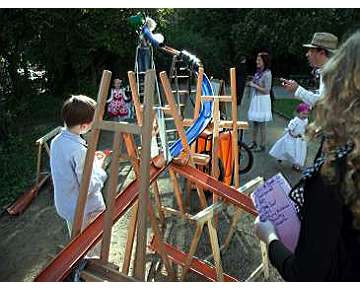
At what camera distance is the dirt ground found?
10.2 feet

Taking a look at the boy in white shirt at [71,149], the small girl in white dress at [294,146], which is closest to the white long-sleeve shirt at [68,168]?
the boy in white shirt at [71,149]

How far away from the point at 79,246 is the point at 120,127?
558 millimetres

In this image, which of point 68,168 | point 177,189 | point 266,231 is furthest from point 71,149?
point 266,231

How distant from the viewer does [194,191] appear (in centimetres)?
440

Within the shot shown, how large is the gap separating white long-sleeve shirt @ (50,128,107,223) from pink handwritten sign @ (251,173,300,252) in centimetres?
118

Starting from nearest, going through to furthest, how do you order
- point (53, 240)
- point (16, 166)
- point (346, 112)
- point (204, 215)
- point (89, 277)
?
point (346, 112)
point (89, 277)
point (204, 215)
point (53, 240)
point (16, 166)

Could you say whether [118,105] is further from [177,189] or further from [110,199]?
[110,199]

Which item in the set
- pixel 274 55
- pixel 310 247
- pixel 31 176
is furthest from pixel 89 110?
pixel 274 55

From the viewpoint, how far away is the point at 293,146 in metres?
5.01

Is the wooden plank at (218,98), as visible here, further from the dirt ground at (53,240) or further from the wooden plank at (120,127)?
the wooden plank at (120,127)

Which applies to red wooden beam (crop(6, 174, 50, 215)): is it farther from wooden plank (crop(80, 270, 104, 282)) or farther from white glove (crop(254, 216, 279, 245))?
white glove (crop(254, 216, 279, 245))

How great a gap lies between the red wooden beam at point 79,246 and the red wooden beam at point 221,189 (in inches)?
16.9

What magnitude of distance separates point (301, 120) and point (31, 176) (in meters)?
3.10

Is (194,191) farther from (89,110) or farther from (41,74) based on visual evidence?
(41,74)
